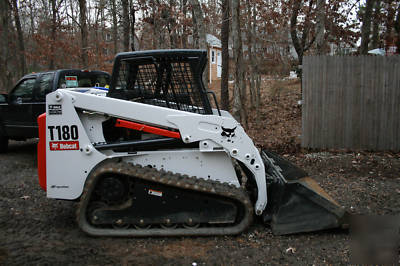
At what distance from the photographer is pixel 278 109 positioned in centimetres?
1458

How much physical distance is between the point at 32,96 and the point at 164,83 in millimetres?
5019

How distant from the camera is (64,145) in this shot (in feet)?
13.9

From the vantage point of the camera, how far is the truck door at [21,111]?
8.13m

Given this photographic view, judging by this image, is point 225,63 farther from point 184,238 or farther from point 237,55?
point 184,238

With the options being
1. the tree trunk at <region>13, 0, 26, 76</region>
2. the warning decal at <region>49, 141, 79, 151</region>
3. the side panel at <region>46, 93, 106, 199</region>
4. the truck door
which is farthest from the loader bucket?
the tree trunk at <region>13, 0, 26, 76</region>

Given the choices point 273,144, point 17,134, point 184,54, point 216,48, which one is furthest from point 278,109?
point 216,48

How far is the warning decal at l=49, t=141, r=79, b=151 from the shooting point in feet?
13.9

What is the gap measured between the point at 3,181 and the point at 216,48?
2940cm

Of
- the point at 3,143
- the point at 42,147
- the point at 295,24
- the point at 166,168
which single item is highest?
the point at 295,24

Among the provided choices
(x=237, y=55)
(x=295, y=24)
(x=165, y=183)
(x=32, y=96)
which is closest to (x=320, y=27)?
(x=295, y=24)

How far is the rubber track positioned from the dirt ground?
0.09m

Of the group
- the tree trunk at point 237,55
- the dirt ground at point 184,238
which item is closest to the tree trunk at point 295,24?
the tree trunk at point 237,55

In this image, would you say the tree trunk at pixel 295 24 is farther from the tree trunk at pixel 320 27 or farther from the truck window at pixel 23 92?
the truck window at pixel 23 92

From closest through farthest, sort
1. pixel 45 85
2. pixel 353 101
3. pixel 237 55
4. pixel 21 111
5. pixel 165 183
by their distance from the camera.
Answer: pixel 165 183, pixel 45 85, pixel 21 111, pixel 353 101, pixel 237 55
